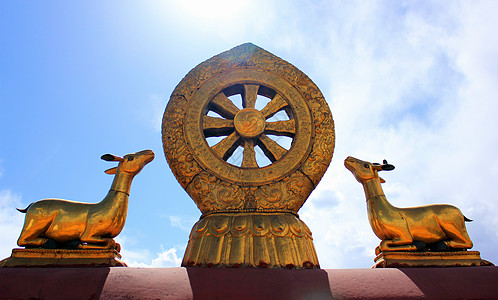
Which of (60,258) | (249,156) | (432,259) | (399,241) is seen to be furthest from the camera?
(249,156)

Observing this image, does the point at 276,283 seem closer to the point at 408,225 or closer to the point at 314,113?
the point at 408,225

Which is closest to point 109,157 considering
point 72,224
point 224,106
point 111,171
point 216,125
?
point 111,171

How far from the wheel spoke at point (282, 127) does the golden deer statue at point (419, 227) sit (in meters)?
1.45

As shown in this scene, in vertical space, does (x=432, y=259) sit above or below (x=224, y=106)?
below

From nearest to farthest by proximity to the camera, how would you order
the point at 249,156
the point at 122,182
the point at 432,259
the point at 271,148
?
the point at 432,259 < the point at 122,182 < the point at 249,156 < the point at 271,148

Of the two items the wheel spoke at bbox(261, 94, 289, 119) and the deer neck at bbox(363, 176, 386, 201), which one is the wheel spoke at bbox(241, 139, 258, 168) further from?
the deer neck at bbox(363, 176, 386, 201)

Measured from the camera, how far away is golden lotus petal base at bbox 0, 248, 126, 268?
122 inches

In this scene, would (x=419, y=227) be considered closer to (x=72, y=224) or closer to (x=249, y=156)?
(x=249, y=156)

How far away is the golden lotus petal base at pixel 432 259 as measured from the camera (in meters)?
3.35

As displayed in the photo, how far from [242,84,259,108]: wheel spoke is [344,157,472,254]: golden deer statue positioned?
2.07 meters

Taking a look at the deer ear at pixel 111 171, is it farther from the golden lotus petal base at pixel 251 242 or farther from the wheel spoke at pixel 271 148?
the wheel spoke at pixel 271 148

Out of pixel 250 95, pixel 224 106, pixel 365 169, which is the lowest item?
pixel 365 169

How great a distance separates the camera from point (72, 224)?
336 cm

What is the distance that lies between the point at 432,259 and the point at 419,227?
33 cm
